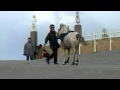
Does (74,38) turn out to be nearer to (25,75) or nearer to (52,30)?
(52,30)

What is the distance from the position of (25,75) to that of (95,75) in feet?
7.91

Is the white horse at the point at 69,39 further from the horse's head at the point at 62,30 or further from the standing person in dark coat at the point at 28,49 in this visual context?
the standing person in dark coat at the point at 28,49

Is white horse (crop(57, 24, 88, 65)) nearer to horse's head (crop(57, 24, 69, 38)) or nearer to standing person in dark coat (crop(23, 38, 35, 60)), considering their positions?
horse's head (crop(57, 24, 69, 38))

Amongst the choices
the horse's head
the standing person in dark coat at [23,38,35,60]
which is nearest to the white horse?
the horse's head

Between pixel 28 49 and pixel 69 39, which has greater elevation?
pixel 69 39

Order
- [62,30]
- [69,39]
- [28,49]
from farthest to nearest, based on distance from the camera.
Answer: [28,49], [62,30], [69,39]

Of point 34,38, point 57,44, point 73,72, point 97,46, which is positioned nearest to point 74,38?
point 57,44

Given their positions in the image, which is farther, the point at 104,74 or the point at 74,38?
the point at 74,38

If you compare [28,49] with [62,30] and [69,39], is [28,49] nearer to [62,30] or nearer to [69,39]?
[62,30]

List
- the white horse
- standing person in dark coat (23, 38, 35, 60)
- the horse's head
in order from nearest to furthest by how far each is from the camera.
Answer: the white horse
the horse's head
standing person in dark coat (23, 38, 35, 60)

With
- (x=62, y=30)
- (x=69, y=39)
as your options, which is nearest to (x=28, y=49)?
(x=62, y=30)
